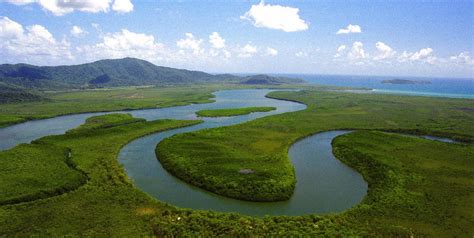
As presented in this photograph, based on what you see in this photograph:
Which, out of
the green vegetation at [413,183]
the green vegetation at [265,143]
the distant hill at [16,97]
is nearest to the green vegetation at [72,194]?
the green vegetation at [265,143]

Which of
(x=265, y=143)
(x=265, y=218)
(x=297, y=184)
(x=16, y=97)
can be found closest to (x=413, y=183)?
(x=297, y=184)

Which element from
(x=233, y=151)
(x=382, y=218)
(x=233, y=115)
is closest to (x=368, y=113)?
(x=233, y=115)

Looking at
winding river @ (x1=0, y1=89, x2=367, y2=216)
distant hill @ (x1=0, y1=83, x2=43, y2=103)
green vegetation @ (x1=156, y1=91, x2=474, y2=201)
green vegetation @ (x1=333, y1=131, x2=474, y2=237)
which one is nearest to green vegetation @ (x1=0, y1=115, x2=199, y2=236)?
winding river @ (x1=0, y1=89, x2=367, y2=216)

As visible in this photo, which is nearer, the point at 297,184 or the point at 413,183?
the point at 413,183

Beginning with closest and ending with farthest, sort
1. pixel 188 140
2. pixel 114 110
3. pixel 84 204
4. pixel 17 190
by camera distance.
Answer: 1. pixel 84 204
2. pixel 17 190
3. pixel 188 140
4. pixel 114 110

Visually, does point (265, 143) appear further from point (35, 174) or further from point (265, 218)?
point (35, 174)

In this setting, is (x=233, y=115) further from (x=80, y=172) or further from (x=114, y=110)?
(x=80, y=172)

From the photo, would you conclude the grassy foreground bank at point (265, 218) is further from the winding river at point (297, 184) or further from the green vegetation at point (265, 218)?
the winding river at point (297, 184)
